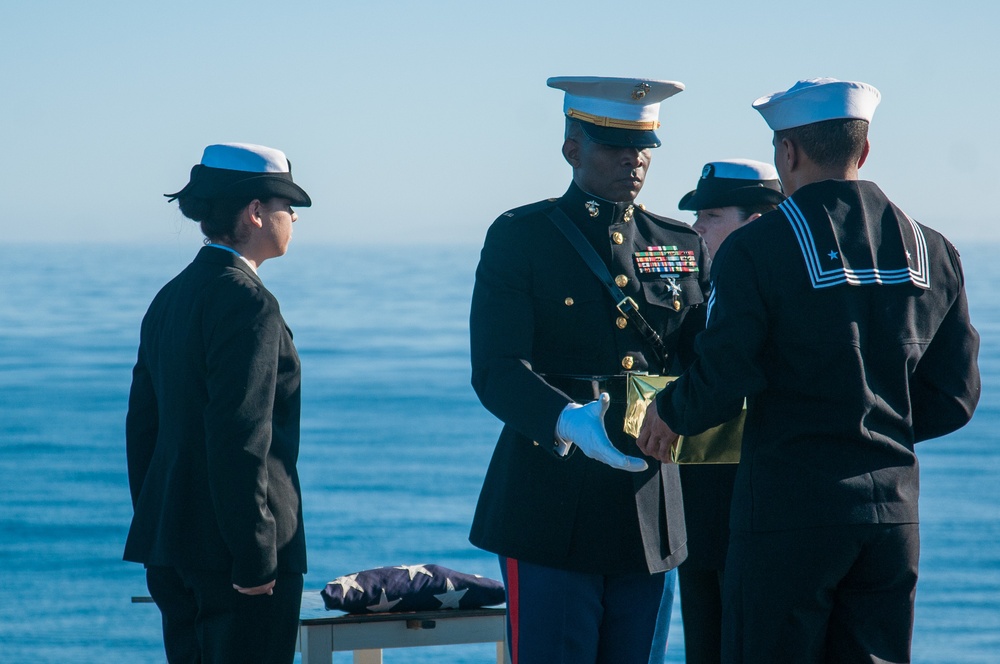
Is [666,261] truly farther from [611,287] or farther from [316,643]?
[316,643]

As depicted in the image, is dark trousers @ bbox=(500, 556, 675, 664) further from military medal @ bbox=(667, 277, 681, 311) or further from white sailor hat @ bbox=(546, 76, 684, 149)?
white sailor hat @ bbox=(546, 76, 684, 149)

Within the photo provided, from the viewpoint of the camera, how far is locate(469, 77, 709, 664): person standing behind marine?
8.13 feet

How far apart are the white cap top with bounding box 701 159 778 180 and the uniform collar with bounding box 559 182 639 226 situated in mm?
849

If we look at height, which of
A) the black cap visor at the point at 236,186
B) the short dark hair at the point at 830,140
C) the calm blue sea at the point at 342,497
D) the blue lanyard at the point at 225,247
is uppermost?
the short dark hair at the point at 830,140

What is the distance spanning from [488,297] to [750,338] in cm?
54

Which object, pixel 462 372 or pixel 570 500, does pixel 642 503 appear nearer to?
pixel 570 500

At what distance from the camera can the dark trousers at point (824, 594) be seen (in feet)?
7.28

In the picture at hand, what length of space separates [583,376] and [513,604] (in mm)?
455

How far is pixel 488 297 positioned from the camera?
2.50 meters

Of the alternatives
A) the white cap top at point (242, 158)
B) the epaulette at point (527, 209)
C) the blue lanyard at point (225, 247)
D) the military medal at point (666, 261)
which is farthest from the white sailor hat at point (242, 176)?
the military medal at point (666, 261)

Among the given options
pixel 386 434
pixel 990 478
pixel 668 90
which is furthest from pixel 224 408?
pixel 386 434

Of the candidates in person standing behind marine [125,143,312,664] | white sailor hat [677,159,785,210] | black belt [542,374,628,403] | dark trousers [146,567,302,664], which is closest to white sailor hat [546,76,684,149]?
black belt [542,374,628,403]

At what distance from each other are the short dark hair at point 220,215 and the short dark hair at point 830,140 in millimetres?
1181

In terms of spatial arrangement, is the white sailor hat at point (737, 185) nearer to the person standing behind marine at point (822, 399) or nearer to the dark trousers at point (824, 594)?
the person standing behind marine at point (822, 399)
